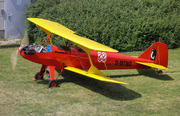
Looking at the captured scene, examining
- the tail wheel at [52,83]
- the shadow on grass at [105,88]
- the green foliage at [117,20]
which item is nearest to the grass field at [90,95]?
the shadow on grass at [105,88]

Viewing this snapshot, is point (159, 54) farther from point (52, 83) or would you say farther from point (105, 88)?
point (52, 83)

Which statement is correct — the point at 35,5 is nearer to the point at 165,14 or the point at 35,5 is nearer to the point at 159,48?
the point at 165,14

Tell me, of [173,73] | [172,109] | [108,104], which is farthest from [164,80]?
[108,104]

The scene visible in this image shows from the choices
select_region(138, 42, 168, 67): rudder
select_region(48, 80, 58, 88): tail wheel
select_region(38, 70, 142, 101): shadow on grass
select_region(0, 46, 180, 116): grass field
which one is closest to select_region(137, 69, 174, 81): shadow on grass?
select_region(0, 46, 180, 116): grass field

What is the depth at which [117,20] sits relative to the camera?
14.3 metres

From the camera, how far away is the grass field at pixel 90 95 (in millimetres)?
5871

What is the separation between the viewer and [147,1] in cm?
1577

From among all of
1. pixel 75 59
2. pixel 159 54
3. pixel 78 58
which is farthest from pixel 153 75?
pixel 75 59

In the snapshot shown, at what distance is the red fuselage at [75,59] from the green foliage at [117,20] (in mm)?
4909

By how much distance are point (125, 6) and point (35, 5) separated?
6.86 meters

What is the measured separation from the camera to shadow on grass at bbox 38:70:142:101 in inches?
273

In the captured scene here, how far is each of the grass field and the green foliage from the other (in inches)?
173

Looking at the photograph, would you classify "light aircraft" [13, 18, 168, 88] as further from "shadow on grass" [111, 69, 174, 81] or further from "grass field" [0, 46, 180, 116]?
"grass field" [0, 46, 180, 116]

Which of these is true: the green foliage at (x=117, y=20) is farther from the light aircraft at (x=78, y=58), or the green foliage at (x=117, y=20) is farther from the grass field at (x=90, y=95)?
the light aircraft at (x=78, y=58)
